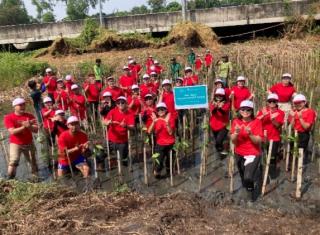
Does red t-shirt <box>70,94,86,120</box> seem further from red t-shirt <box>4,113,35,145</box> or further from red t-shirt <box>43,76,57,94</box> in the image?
red t-shirt <box>43,76,57,94</box>

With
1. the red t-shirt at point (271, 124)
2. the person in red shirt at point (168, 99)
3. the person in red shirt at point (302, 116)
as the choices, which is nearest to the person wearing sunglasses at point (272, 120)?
the red t-shirt at point (271, 124)

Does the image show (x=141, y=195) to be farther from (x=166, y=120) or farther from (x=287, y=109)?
(x=287, y=109)

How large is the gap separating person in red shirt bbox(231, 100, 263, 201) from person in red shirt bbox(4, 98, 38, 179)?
4087mm

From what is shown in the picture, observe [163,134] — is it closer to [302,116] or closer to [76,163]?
[76,163]

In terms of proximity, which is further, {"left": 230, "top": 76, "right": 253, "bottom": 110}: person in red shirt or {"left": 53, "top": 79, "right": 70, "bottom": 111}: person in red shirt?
{"left": 53, "top": 79, "right": 70, "bottom": 111}: person in red shirt

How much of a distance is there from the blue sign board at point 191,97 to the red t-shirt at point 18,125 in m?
3.08

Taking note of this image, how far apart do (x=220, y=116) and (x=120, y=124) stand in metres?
2.26

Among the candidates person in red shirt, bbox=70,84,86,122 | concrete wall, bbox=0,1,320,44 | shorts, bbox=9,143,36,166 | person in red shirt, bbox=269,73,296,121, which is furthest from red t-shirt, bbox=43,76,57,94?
concrete wall, bbox=0,1,320,44

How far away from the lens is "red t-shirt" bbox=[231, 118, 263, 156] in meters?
6.63

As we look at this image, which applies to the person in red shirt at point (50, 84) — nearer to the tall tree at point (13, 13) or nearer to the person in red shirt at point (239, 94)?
the person in red shirt at point (239, 94)

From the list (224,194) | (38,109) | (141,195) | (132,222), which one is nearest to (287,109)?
(224,194)

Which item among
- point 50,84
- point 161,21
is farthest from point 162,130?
point 161,21

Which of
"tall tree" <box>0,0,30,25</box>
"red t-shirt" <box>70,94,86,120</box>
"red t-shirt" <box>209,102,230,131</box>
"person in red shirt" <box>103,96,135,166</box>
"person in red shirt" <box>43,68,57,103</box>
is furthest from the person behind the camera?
"tall tree" <box>0,0,30,25</box>

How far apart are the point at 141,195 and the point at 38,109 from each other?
19.6ft
